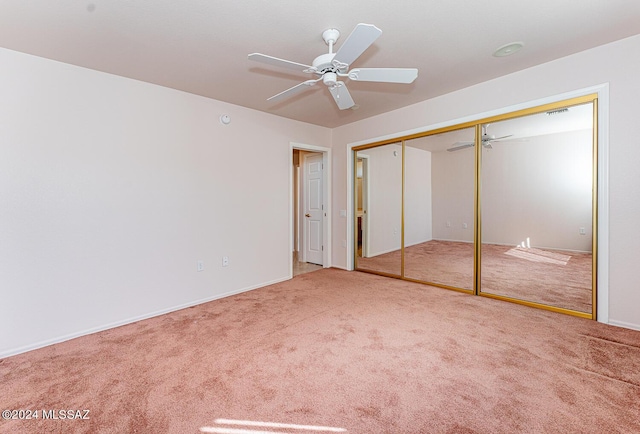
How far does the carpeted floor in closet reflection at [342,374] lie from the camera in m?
1.55

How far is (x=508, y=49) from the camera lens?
2.53 metres

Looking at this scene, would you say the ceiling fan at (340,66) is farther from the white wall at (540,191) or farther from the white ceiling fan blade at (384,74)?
the white wall at (540,191)

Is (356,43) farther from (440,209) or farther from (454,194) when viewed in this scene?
(440,209)

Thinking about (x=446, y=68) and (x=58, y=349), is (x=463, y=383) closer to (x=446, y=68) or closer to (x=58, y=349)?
(x=446, y=68)

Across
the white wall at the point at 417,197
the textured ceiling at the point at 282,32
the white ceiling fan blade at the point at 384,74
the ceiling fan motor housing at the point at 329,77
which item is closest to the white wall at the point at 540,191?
the white wall at the point at 417,197

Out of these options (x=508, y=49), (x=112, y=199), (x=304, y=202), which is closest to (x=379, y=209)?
(x=304, y=202)

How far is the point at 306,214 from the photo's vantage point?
5.66 meters

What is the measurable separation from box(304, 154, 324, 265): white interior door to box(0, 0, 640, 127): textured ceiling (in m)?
2.45

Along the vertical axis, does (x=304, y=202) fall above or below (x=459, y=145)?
below

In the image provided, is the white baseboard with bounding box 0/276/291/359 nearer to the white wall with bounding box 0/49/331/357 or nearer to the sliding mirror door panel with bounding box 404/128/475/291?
the white wall with bounding box 0/49/331/357

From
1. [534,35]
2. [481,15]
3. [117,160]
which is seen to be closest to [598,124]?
[534,35]

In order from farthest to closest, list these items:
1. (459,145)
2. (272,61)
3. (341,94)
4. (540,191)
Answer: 1. (459,145)
2. (540,191)
3. (341,94)
4. (272,61)

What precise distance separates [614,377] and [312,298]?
8.75 feet

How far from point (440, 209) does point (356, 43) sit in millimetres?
2910
